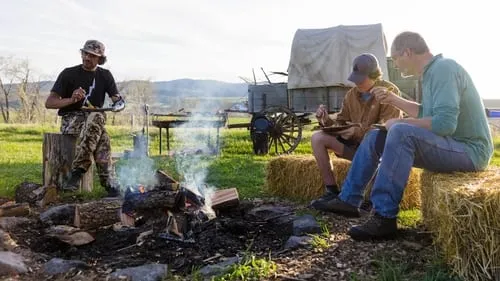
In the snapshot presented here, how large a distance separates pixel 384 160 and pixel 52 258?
195 cm

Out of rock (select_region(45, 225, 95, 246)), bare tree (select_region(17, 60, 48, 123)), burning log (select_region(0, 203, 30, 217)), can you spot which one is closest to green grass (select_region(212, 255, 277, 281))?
rock (select_region(45, 225, 95, 246))

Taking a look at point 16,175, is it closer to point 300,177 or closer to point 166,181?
point 166,181

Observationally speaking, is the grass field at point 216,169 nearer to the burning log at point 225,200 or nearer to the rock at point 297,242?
the rock at point 297,242

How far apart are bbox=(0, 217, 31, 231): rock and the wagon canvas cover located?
25.2 feet

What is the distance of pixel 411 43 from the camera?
2.85 metres

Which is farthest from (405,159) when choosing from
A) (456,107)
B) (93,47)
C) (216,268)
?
(93,47)

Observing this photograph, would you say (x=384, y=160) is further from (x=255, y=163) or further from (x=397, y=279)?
(x=255, y=163)

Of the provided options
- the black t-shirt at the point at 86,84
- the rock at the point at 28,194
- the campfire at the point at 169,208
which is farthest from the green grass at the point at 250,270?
the black t-shirt at the point at 86,84

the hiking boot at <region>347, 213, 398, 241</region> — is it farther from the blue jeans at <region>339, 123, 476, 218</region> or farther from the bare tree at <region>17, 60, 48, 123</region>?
the bare tree at <region>17, 60, 48, 123</region>

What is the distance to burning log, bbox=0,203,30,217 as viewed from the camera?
3559 mm

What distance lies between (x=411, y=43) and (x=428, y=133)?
1.77ft

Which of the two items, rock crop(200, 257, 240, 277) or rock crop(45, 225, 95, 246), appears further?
rock crop(45, 225, 95, 246)

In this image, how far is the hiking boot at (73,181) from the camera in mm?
4695

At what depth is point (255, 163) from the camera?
771 cm
